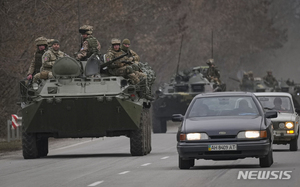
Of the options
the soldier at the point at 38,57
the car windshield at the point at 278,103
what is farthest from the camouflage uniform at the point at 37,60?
the car windshield at the point at 278,103

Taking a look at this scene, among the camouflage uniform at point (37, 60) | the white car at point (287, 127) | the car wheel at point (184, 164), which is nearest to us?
the car wheel at point (184, 164)

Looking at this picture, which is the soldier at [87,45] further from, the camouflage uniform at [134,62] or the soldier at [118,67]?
the camouflage uniform at [134,62]

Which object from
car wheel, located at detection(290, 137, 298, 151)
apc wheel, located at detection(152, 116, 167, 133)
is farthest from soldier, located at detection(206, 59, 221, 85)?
car wheel, located at detection(290, 137, 298, 151)

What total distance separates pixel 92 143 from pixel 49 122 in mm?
8077

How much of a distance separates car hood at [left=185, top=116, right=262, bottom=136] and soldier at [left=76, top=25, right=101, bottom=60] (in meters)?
6.90

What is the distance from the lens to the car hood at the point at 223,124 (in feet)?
54.6

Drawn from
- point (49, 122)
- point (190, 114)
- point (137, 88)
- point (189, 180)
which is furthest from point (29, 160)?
point (189, 180)

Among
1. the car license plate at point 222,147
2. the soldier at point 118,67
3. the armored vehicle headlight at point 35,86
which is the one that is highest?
the soldier at point 118,67

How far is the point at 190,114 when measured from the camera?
17812 mm

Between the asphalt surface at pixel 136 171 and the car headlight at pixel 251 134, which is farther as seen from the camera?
the car headlight at pixel 251 134

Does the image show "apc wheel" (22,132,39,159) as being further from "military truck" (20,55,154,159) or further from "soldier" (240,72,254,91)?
"soldier" (240,72,254,91)

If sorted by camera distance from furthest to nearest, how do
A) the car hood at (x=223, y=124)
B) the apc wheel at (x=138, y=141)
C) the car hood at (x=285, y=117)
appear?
1. the car hood at (x=285, y=117)
2. the apc wheel at (x=138, y=141)
3. the car hood at (x=223, y=124)

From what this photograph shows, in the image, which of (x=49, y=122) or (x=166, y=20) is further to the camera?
(x=166, y=20)

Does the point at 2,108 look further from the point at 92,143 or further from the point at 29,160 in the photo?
the point at 29,160
